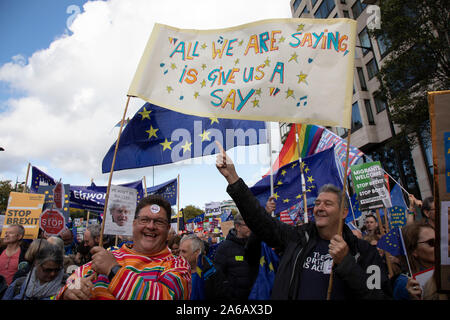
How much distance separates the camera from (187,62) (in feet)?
12.4

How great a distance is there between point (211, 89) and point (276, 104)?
817 mm

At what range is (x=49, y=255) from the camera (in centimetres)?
312

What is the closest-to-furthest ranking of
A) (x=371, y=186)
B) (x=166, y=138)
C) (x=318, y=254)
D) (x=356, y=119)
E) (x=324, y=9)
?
(x=318, y=254) → (x=166, y=138) → (x=371, y=186) → (x=356, y=119) → (x=324, y=9)

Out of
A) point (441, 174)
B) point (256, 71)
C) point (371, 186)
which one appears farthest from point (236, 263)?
point (371, 186)

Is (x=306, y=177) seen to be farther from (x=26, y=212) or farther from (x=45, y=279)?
(x=26, y=212)

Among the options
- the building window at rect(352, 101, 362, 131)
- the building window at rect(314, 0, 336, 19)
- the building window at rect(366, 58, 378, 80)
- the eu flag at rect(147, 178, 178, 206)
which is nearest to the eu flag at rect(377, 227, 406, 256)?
the eu flag at rect(147, 178, 178, 206)

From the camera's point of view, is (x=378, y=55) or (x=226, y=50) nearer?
(x=226, y=50)

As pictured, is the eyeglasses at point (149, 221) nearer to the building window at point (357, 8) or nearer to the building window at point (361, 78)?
the building window at point (361, 78)

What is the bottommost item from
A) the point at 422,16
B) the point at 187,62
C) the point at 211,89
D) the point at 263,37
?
the point at 211,89

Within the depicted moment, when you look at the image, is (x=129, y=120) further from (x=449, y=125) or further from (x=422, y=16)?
(x=422, y=16)

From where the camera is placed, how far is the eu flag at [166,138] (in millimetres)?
4996

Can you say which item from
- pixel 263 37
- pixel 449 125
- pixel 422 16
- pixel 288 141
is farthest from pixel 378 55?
pixel 449 125

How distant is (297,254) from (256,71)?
2191 millimetres

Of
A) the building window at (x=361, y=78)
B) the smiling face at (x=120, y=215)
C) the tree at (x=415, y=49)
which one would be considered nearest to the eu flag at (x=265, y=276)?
the smiling face at (x=120, y=215)
